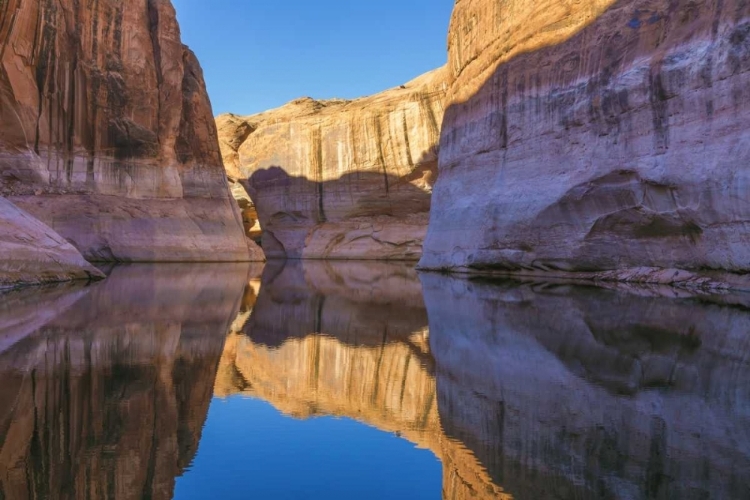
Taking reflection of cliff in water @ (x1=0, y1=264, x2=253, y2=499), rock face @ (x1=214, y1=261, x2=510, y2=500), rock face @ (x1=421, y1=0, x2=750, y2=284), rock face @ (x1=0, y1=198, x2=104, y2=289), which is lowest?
rock face @ (x1=214, y1=261, x2=510, y2=500)

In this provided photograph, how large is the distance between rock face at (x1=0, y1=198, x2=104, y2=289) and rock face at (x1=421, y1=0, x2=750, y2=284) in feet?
43.5

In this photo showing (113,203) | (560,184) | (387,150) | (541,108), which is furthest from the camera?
(387,150)

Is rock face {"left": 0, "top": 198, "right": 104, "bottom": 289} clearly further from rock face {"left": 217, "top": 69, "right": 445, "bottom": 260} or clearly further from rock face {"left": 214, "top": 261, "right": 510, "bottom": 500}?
rock face {"left": 217, "top": 69, "right": 445, "bottom": 260}

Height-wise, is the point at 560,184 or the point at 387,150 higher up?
the point at 387,150

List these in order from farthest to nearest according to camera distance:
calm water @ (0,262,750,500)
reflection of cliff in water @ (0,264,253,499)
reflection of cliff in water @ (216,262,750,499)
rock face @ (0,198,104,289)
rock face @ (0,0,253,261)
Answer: rock face @ (0,0,253,261) → rock face @ (0,198,104,289) → reflection of cliff in water @ (216,262,750,499) → calm water @ (0,262,750,500) → reflection of cliff in water @ (0,264,253,499)

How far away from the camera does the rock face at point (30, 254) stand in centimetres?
1348

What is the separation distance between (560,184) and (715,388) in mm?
14310

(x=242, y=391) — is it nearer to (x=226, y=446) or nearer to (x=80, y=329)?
(x=226, y=446)

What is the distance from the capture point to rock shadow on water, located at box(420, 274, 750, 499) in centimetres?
339

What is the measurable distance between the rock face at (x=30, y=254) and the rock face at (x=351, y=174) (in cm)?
2914

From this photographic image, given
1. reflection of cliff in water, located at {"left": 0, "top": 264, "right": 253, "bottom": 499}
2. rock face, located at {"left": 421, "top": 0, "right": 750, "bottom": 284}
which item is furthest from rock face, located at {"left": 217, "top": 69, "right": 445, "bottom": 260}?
reflection of cliff in water, located at {"left": 0, "top": 264, "right": 253, "bottom": 499}

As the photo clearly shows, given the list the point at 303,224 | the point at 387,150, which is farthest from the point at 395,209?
the point at 303,224

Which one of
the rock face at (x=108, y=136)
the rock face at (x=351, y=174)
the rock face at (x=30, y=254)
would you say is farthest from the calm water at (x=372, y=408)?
the rock face at (x=351, y=174)

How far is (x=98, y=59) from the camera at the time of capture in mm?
30094
